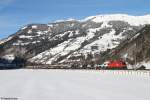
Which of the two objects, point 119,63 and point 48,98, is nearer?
point 48,98

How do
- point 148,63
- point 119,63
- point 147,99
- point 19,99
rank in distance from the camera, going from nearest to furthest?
1. point 147,99
2. point 19,99
3. point 119,63
4. point 148,63

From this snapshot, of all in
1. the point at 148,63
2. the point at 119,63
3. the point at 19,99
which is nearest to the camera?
the point at 19,99

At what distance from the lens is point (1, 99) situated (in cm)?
3312

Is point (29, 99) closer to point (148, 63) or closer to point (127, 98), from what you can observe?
point (127, 98)

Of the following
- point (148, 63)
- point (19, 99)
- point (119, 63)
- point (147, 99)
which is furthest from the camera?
point (148, 63)

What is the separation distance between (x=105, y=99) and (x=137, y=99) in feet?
8.80

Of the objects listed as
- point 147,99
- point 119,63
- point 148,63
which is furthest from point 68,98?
point 148,63

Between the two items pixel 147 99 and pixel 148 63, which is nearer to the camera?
pixel 147 99

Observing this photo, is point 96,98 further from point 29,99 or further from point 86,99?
point 29,99

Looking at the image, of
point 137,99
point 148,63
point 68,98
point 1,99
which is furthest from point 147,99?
point 148,63

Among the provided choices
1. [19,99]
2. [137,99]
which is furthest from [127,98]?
[19,99]

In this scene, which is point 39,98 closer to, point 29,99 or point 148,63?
point 29,99

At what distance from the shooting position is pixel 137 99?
32688 mm

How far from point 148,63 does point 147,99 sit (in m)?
168
